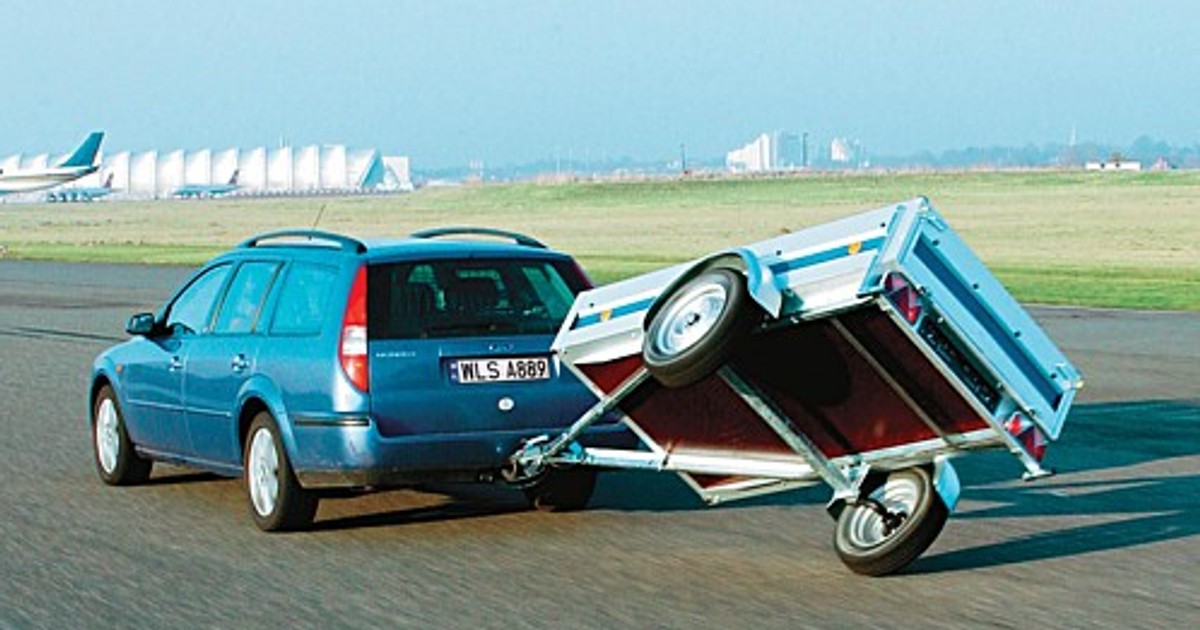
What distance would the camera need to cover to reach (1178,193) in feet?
297

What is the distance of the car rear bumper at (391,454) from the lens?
32.4ft

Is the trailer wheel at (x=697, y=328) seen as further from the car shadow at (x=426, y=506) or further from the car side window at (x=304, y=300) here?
the car shadow at (x=426, y=506)

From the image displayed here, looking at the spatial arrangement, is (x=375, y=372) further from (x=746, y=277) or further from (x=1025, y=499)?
(x=1025, y=499)

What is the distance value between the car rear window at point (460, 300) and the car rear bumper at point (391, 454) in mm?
513

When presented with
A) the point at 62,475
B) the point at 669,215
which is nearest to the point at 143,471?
the point at 62,475

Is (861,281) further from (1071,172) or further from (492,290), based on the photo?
(1071,172)

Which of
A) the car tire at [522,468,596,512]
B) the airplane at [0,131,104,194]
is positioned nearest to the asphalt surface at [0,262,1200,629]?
the car tire at [522,468,596,512]

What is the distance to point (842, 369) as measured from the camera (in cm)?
874

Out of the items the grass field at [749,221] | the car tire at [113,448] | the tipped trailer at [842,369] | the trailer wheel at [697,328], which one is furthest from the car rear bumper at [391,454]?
the grass field at [749,221]

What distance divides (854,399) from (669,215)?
81395 mm

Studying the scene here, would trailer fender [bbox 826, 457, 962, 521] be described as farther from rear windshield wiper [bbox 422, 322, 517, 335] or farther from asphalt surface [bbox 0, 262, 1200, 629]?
rear windshield wiper [bbox 422, 322, 517, 335]

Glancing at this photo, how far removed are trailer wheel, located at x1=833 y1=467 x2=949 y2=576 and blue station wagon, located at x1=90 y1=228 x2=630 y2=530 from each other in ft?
5.22

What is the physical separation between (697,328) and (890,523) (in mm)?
1164

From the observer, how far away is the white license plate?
10094mm
